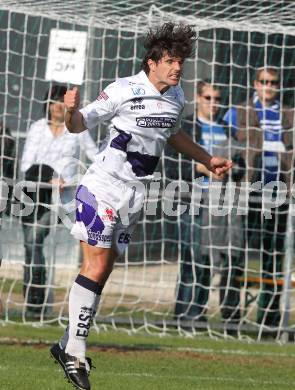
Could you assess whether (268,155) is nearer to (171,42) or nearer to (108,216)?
(171,42)

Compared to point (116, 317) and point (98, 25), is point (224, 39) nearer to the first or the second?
point (98, 25)

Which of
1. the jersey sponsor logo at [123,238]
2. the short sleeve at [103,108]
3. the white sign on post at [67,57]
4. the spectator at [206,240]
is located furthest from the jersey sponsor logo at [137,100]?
the spectator at [206,240]

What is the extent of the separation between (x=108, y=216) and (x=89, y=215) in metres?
0.12

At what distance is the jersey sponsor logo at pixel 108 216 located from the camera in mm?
7625

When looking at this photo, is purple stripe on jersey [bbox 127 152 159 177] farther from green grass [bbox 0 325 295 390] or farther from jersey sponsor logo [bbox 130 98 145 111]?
green grass [bbox 0 325 295 390]

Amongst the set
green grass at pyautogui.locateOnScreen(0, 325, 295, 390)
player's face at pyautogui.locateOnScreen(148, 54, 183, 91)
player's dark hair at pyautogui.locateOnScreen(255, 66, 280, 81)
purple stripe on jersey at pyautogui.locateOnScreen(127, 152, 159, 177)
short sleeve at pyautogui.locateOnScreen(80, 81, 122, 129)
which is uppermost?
player's face at pyautogui.locateOnScreen(148, 54, 183, 91)

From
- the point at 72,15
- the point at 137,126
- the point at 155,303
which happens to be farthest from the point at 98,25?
the point at 137,126

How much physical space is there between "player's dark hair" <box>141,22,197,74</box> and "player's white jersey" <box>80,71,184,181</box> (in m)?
0.20

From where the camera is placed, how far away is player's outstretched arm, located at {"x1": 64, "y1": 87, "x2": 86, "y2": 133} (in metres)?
7.22

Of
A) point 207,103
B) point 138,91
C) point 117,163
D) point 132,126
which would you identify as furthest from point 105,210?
point 207,103

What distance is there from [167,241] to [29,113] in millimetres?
2048

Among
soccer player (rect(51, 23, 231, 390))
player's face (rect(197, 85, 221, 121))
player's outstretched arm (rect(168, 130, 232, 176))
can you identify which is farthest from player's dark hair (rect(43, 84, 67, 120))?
soccer player (rect(51, 23, 231, 390))

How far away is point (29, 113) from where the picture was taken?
13.0m

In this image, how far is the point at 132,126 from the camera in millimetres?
7688
